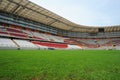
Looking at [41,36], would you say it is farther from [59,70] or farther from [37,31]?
[59,70]

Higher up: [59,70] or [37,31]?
[37,31]

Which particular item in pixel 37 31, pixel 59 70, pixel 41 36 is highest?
pixel 37 31

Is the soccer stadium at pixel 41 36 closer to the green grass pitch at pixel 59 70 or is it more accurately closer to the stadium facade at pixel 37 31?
the stadium facade at pixel 37 31

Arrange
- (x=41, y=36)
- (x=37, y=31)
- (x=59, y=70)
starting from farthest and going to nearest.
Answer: (x=37, y=31) → (x=41, y=36) → (x=59, y=70)

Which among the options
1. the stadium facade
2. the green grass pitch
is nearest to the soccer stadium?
the stadium facade

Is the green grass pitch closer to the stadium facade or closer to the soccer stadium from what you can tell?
the soccer stadium

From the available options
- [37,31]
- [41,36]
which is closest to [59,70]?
[41,36]

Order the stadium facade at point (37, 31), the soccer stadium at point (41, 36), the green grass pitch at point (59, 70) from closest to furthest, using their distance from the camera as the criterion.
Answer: the green grass pitch at point (59, 70) < the soccer stadium at point (41, 36) < the stadium facade at point (37, 31)

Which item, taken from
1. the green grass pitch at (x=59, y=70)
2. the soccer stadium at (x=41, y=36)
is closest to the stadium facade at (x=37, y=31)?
the soccer stadium at (x=41, y=36)

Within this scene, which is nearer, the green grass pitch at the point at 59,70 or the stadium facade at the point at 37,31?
the green grass pitch at the point at 59,70

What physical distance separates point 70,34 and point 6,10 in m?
38.6

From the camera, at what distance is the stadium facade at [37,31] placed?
3338 cm

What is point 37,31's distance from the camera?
1978 inches

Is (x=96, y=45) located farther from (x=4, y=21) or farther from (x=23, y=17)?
(x=4, y=21)
